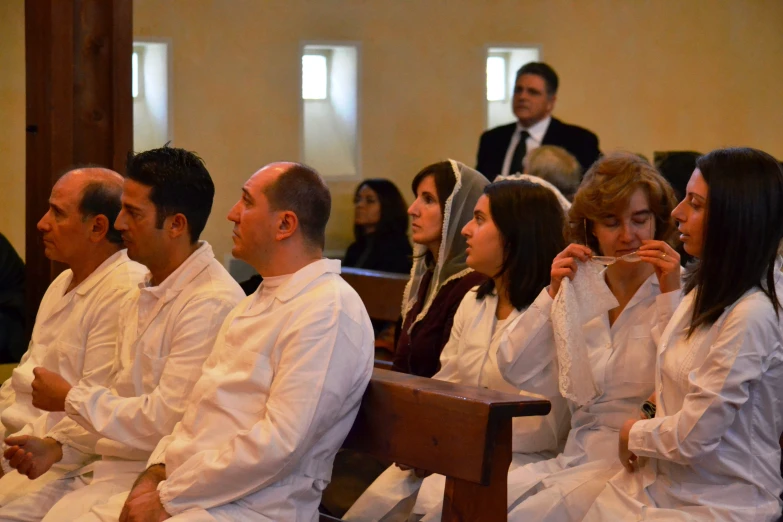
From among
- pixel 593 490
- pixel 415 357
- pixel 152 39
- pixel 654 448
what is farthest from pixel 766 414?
pixel 152 39

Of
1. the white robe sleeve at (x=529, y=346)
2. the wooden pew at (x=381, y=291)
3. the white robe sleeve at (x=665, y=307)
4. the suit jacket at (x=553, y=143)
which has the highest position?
the suit jacket at (x=553, y=143)

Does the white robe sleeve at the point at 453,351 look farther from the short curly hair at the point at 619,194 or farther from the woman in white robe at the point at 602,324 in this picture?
the short curly hair at the point at 619,194

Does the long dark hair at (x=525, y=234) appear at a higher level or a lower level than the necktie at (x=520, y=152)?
lower

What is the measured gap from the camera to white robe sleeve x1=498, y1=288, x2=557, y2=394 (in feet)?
11.5

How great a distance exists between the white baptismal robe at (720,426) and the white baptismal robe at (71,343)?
1904 mm

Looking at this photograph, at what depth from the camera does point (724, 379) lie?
9.22 feet

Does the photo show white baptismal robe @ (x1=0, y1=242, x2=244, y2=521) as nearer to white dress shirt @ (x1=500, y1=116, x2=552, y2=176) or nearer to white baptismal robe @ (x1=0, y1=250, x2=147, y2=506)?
white baptismal robe @ (x1=0, y1=250, x2=147, y2=506)

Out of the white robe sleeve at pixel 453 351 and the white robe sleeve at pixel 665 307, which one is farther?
the white robe sleeve at pixel 453 351

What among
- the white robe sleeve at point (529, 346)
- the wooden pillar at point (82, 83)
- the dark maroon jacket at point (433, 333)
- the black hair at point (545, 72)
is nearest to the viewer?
the white robe sleeve at point (529, 346)

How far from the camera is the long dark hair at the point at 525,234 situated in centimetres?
378

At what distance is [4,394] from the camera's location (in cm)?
445

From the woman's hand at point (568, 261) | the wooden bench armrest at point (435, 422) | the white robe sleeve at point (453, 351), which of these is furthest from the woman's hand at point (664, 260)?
the white robe sleeve at point (453, 351)

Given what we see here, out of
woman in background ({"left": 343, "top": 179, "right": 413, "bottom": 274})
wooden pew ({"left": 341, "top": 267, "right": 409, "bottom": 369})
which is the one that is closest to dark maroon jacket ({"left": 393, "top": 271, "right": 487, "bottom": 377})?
wooden pew ({"left": 341, "top": 267, "right": 409, "bottom": 369})

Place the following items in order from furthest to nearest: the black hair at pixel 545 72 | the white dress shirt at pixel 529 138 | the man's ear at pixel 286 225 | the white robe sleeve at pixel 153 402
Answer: the white dress shirt at pixel 529 138
the black hair at pixel 545 72
the white robe sleeve at pixel 153 402
the man's ear at pixel 286 225
